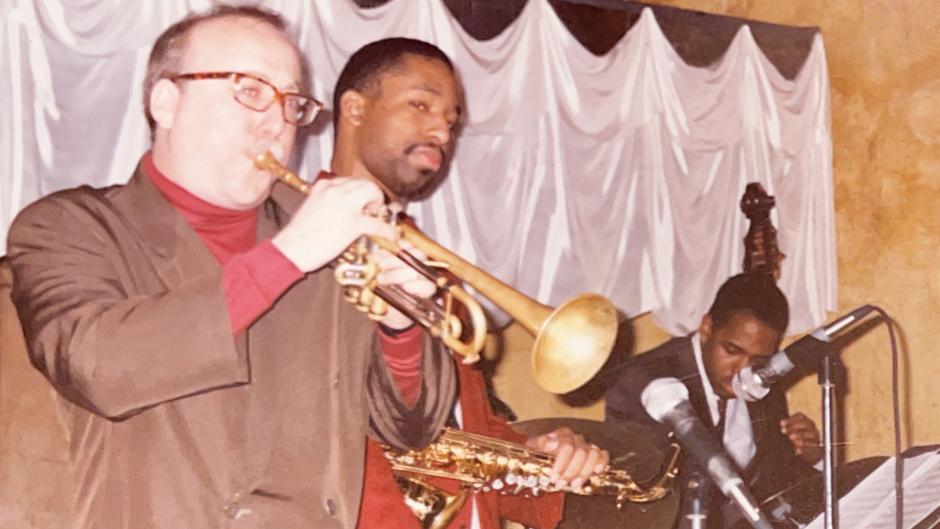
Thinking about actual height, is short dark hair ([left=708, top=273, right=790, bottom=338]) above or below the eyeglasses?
below

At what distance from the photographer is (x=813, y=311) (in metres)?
3.98

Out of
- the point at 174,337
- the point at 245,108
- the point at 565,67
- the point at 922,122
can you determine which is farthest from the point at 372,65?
the point at 922,122

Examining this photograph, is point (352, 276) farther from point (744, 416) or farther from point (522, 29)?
point (744, 416)

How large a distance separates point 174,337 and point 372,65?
1169 millimetres

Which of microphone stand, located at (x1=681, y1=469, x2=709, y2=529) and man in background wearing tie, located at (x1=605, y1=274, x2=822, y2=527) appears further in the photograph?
man in background wearing tie, located at (x1=605, y1=274, x2=822, y2=527)

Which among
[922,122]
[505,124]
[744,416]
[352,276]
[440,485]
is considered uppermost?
[922,122]

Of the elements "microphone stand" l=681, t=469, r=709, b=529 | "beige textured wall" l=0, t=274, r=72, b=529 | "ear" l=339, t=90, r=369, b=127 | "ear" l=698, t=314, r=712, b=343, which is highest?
"ear" l=339, t=90, r=369, b=127

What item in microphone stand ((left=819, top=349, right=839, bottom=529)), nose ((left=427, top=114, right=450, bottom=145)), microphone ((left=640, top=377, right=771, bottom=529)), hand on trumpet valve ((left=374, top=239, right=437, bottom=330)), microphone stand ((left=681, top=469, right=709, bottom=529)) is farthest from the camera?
microphone ((left=640, top=377, right=771, bottom=529))

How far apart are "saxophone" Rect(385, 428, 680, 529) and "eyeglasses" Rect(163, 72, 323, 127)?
102 cm

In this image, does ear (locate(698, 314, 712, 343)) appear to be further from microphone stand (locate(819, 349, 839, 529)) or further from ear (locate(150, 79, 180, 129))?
ear (locate(150, 79, 180, 129))

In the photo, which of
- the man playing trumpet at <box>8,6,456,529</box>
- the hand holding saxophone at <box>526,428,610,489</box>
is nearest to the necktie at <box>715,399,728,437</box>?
the hand holding saxophone at <box>526,428,610,489</box>

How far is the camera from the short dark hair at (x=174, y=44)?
2.80 m

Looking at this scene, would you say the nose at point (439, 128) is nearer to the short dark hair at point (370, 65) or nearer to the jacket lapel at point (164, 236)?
the short dark hair at point (370, 65)

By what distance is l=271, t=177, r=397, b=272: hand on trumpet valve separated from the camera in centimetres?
249
